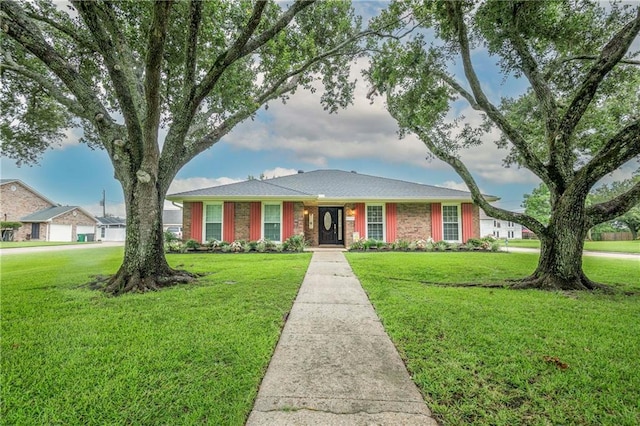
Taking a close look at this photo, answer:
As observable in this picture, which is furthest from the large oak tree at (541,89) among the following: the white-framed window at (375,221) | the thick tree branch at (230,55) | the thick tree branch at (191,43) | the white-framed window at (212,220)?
the white-framed window at (212,220)

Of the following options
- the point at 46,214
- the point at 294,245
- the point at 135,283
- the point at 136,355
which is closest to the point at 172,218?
the point at 46,214

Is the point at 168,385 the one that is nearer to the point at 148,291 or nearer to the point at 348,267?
the point at 148,291

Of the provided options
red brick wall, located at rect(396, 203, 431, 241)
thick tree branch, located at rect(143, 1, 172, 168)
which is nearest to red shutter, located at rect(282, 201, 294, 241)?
red brick wall, located at rect(396, 203, 431, 241)

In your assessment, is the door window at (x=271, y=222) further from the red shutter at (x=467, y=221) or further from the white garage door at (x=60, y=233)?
the white garage door at (x=60, y=233)

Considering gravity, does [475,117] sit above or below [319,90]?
below

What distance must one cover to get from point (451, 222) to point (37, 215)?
125 ft

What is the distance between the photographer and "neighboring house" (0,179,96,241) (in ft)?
90.9

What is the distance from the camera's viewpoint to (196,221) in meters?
13.8

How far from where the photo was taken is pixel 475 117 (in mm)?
9047

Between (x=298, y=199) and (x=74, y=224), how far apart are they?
102ft

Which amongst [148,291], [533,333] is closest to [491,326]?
[533,333]

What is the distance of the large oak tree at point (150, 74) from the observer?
15.9ft

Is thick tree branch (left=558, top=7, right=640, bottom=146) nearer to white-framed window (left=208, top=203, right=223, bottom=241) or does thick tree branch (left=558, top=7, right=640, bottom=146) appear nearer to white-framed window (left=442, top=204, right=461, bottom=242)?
white-framed window (left=442, top=204, right=461, bottom=242)

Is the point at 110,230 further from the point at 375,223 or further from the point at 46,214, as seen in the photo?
the point at 375,223
